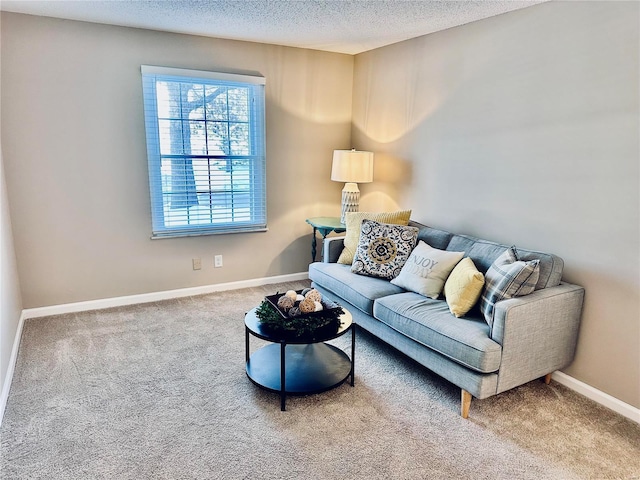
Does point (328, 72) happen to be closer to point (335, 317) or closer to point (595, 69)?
point (595, 69)

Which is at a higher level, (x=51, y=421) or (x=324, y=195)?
(x=324, y=195)

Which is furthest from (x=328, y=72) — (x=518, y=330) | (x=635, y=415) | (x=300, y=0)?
(x=635, y=415)

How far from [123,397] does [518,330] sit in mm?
2190

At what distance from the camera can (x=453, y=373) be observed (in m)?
2.31

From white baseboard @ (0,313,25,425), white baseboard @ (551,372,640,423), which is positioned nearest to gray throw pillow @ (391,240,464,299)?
white baseboard @ (551,372,640,423)

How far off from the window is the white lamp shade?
30.2 inches

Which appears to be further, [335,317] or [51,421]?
[335,317]

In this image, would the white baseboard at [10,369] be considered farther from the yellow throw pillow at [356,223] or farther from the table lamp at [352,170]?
the table lamp at [352,170]

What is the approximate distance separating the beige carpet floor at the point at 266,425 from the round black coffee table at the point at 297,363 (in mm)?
78

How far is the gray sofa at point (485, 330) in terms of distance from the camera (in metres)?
2.19

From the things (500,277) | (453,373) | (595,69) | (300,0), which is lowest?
(453,373)

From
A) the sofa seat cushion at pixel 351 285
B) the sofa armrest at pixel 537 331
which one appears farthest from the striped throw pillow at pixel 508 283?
the sofa seat cushion at pixel 351 285

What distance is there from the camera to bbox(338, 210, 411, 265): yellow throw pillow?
11.3 feet

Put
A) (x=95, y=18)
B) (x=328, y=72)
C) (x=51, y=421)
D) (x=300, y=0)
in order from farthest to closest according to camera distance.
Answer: (x=328, y=72), (x=95, y=18), (x=300, y=0), (x=51, y=421)
